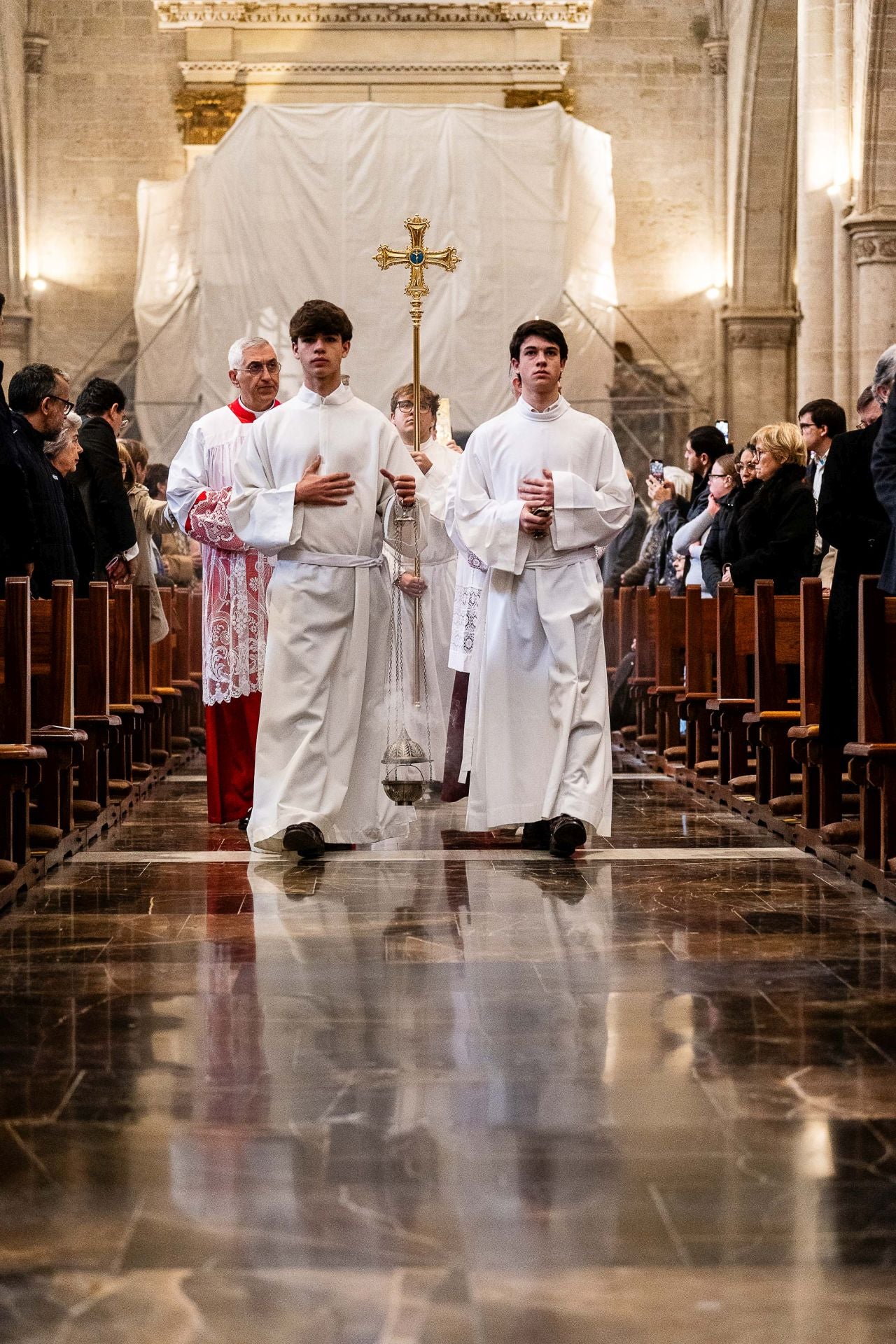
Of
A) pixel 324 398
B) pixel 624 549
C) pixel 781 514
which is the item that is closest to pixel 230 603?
pixel 324 398

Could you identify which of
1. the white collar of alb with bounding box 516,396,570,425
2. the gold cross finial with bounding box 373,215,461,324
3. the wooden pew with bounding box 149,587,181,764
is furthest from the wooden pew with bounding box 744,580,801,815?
the wooden pew with bounding box 149,587,181,764

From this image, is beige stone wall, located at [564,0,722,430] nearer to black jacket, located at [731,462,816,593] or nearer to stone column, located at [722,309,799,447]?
stone column, located at [722,309,799,447]

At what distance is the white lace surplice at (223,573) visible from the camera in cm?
769

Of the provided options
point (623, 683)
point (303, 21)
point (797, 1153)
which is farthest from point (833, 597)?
point (303, 21)

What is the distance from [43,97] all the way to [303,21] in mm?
3275

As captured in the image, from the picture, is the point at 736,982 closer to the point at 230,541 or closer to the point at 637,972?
the point at 637,972

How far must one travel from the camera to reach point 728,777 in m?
8.87

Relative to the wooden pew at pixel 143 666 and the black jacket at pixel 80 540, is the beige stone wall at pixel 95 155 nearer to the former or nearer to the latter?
the wooden pew at pixel 143 666

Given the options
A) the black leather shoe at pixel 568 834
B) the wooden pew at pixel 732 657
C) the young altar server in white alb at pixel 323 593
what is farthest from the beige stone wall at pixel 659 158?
the black leather shoe at pixel 568 834

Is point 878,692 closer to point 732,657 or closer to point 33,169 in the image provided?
point 732,657

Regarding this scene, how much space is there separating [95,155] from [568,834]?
1703 centimetres

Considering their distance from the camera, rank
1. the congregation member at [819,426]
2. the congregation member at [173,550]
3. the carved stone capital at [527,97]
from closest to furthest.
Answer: the congregation member at [819,426] < the congregation member at [173,550] < the carved stone capital at [527,97]

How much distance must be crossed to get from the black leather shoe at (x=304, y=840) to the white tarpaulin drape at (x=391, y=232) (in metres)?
13.3

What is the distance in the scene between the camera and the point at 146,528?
10.3m
